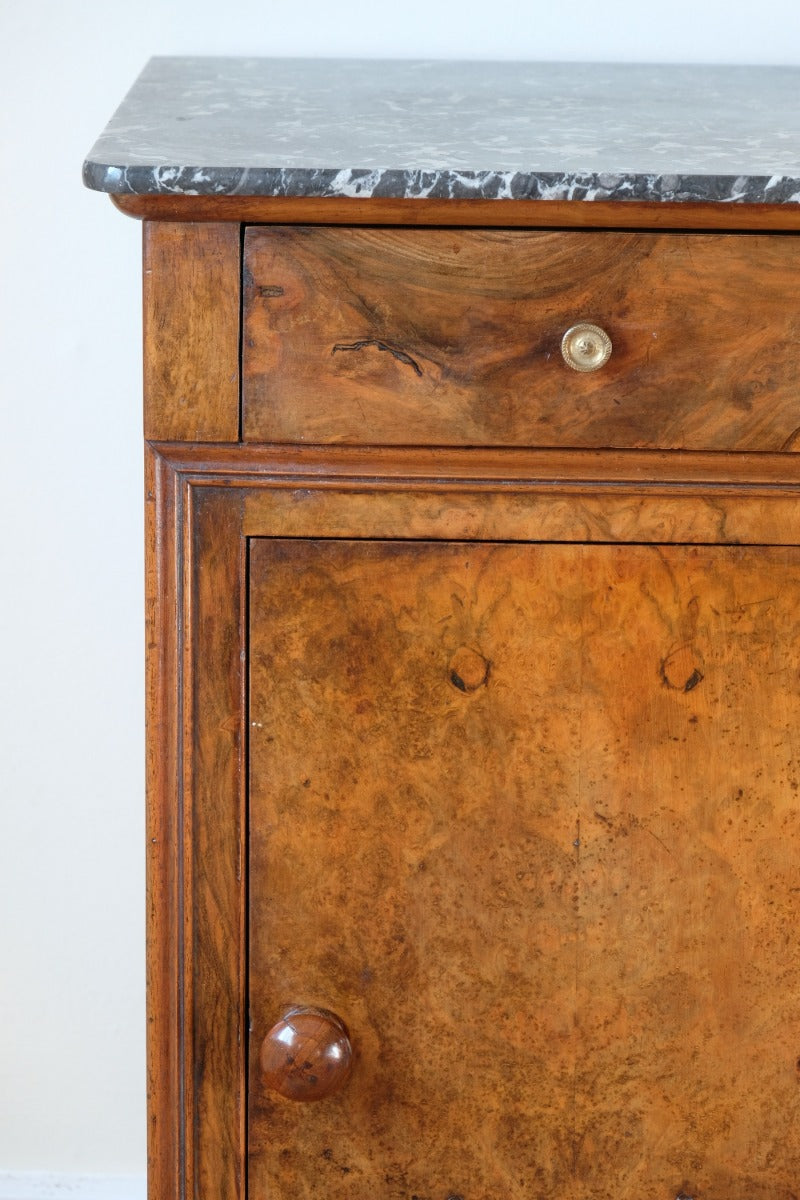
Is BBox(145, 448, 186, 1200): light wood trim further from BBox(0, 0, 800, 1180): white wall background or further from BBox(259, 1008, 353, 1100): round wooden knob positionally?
BBox(0, 0, 800, 1180): white wall background

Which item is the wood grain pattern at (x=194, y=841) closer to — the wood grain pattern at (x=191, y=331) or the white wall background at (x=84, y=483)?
the wood grain pattern at (x=191, y=331)

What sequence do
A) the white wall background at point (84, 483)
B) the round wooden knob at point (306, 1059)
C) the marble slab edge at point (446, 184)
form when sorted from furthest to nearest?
the white wall background at point (84, 483), the round wooden knob at point (306, 1059), the marble slab edge at point (446, 184)

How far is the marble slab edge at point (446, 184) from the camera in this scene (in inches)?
23.0

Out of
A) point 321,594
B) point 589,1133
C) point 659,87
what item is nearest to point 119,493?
point 321,594

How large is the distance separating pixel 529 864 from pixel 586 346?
12.5 inches

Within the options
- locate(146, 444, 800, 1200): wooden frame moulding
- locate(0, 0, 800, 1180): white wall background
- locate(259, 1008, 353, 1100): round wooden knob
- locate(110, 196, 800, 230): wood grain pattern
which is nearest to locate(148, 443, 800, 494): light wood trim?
locate(146, 444, 800, 1200): wooden frame moulding

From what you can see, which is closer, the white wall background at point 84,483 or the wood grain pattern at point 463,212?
the wood grain pattern at point 463,212

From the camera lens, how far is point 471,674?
0.68m

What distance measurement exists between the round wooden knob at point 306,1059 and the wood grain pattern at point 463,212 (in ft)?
1.57

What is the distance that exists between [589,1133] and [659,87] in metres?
0.81

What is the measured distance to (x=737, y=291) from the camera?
2.09 feet

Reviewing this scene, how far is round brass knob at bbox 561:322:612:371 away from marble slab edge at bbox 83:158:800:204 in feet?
0.25

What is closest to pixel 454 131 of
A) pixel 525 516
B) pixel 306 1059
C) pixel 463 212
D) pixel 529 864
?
pixel 463 212

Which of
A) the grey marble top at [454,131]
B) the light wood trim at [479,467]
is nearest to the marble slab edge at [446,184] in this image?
the grey marble top at [454,131]
